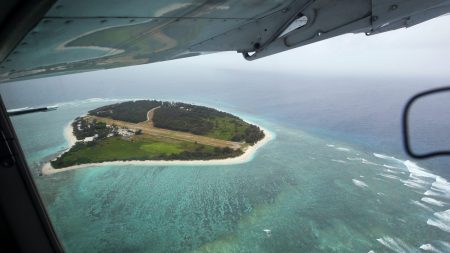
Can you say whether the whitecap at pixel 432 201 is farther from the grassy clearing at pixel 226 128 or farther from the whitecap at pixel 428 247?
the grassy clearing at pixel 226 128

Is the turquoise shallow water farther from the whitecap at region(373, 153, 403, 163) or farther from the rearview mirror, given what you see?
the rearview mirror

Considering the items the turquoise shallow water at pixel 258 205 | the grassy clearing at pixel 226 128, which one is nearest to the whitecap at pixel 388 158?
the turquoise shallow water at pixel 258 205

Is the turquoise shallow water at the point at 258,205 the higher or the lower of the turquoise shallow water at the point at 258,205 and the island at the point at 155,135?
the lower

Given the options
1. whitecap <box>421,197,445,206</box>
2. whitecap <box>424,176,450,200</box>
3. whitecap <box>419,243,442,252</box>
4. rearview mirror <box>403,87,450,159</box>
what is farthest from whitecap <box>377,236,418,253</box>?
whitecap <box>424,176,450,200</box>

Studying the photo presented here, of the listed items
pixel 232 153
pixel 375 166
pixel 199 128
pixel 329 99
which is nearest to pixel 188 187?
pixel 232 153

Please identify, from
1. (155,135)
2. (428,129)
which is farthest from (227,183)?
(428,129)

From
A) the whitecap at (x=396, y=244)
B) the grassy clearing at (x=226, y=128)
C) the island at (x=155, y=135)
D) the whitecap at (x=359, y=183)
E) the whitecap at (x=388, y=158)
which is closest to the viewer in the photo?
the whitecap at (x=396, y=244)
